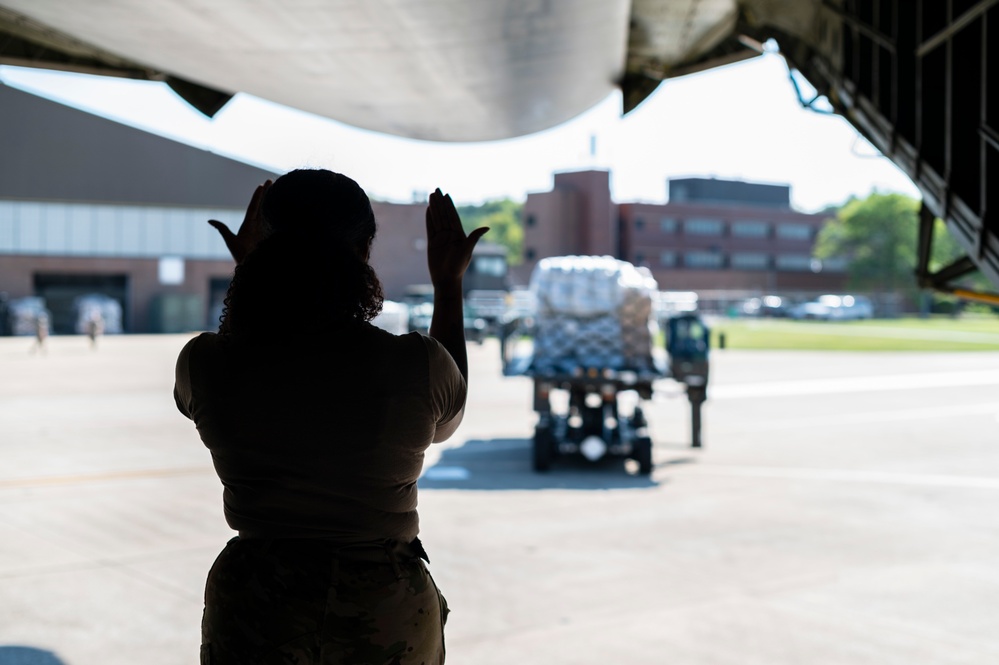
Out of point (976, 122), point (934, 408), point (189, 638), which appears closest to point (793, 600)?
point (976, 122)

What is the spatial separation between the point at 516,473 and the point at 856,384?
1701cm

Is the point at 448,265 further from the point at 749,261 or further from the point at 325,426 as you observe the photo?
the point at 749,261

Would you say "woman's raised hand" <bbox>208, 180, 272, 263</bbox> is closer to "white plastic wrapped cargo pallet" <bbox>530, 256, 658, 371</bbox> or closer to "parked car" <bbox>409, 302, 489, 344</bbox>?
"white plastic wrapped cargo pallet" <bbox>530, 256, 658, 371</bbox>

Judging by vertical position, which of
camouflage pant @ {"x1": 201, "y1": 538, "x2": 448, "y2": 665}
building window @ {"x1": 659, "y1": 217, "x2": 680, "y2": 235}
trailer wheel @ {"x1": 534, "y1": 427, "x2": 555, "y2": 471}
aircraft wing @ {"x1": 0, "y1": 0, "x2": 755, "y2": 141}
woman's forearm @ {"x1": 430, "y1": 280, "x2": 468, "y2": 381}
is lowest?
trailer wheel @ {"x1": 534, "y1": 427, "x2": 555, "y2": 471}

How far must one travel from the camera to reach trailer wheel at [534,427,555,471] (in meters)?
12.5

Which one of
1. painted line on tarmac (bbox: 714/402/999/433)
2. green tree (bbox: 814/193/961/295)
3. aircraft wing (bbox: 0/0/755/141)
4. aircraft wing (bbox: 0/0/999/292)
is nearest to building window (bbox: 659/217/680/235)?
green tree (bbox: 814/193/961/295)

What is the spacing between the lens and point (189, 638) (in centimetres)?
603

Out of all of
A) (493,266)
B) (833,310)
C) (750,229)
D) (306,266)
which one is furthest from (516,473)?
(750,229)

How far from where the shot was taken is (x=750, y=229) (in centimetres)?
9550

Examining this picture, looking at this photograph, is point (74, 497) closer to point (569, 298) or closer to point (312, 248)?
point (569, 298)

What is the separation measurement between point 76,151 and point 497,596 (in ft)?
50.0

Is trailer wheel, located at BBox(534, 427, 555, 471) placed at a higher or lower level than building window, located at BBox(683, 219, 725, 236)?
lower

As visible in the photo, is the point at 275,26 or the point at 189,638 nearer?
the point at 275,26

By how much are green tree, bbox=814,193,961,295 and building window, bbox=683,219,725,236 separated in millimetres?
12351
